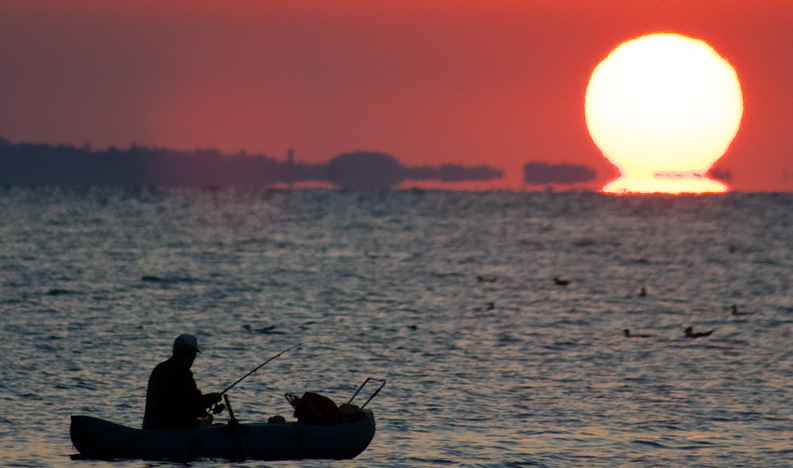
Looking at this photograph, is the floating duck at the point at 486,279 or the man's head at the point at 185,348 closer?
the man's head at the point at 185,348

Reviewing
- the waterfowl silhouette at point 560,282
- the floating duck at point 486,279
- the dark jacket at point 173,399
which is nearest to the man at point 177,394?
the dark jacket at point 173,399

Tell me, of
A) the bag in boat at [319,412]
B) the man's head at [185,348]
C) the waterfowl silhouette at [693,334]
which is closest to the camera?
the man's head at [185,348]

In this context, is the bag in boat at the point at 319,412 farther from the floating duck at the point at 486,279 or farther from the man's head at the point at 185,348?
the floating duck at the point at 486,279

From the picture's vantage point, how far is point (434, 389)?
85.7 feet

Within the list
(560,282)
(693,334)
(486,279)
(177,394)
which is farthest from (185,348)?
(486,279)

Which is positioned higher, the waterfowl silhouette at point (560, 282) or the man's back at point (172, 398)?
the waterfowl silhouette at point (560, 282)

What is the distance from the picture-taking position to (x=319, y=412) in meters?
19.4

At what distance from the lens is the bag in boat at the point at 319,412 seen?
63.6 feet

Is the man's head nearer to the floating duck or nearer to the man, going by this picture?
the man

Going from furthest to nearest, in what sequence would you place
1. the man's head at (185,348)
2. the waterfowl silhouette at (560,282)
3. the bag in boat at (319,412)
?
1. the waterfowl silhouette at (560,282)
2. the bag in boat at (319,412)
3. the man's head at (185,348)

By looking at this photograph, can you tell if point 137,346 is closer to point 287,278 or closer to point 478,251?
point 287,278

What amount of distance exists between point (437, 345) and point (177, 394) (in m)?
15.6

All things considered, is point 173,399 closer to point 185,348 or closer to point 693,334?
point 185,348

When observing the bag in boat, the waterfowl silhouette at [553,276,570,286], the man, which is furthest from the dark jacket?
the waterfowl silhouette at [553,276,570,286]
